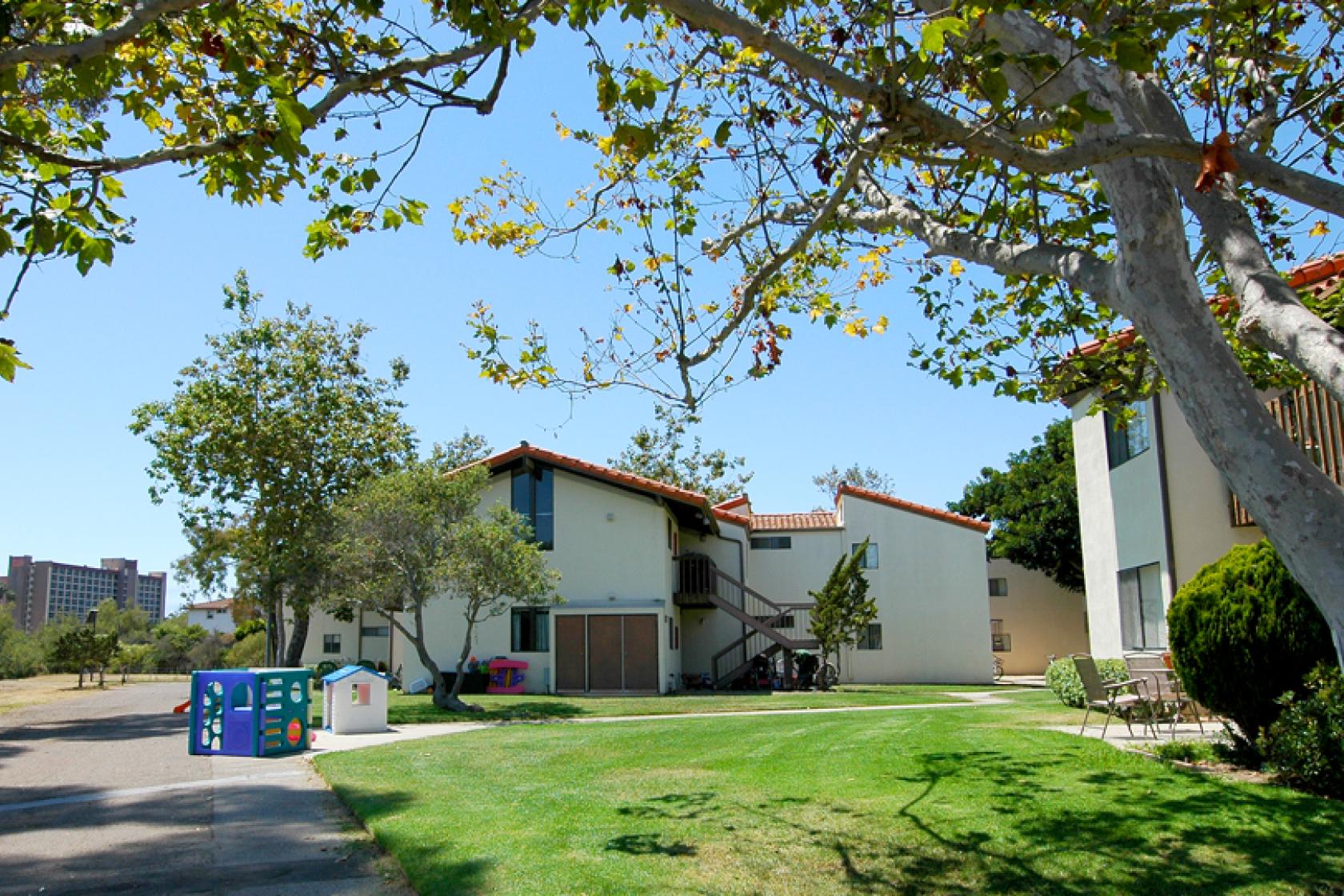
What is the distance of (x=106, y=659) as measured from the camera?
36.1 metres

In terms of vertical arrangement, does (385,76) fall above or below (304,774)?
above

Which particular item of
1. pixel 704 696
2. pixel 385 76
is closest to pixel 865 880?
pixel 385 76

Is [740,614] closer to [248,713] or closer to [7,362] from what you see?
[248,713]

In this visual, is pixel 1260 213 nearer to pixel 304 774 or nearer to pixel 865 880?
pixel 865 880

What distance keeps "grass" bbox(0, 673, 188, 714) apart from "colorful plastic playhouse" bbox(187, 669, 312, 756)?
12556 millimetres

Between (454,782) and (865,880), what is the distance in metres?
5.07

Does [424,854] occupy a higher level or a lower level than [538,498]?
lower

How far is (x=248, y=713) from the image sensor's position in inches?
507

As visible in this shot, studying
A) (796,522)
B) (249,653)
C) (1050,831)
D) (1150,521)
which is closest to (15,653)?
(249,653)

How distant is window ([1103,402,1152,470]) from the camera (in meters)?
16.1

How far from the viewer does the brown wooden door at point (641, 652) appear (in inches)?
1071

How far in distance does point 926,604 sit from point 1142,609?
1573 cm

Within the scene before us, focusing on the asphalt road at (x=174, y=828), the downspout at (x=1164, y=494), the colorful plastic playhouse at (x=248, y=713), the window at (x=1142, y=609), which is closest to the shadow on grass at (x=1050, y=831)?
the asphalt road at (x=174, y=828)

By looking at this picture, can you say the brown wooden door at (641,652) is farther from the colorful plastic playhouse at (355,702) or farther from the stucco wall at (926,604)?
the colorful plastic playhouse at (355,702)
